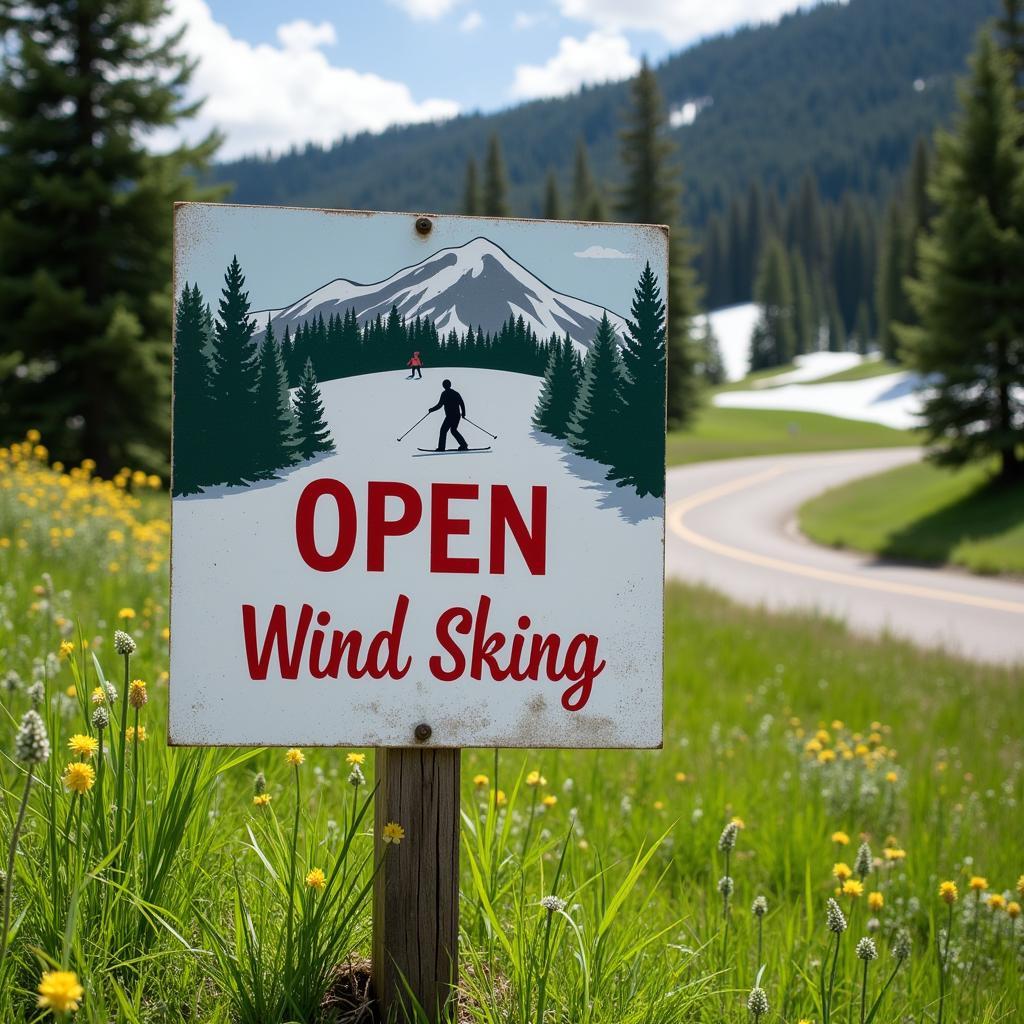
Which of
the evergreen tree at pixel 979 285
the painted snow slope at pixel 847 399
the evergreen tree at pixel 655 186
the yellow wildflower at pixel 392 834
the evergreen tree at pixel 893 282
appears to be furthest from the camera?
the evergreen tree at pixel 893 282

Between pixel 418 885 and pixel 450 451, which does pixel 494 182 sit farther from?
pixel 418 885

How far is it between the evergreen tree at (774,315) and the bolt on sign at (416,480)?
100090mm

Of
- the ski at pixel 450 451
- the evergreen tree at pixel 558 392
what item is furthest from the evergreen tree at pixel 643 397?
the ski at pixel 450 451

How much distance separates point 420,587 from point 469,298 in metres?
0.63

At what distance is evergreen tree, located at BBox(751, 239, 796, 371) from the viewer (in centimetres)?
9669

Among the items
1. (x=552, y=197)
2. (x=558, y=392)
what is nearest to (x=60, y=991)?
(x=558, y=392)

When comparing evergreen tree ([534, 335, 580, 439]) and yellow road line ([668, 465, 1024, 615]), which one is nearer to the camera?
evergreen tree ([534, 335, 580, 439])

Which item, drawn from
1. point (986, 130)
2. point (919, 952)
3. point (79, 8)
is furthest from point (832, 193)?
point (919, 952)

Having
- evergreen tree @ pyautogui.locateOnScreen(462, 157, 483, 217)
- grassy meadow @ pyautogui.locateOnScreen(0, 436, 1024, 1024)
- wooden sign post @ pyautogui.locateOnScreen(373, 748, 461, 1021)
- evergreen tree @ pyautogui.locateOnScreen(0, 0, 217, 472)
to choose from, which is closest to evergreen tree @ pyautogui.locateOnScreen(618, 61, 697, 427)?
evergreen tree @ pyautogui.locateOnScreen(462, 157, 483, 217)

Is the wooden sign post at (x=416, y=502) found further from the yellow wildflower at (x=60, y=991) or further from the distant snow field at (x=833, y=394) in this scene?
the distant snow field at (x=833, y=394)

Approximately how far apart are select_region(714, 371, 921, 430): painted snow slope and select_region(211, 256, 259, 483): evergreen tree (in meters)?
57.4

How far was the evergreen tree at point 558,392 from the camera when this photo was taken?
6.86ft

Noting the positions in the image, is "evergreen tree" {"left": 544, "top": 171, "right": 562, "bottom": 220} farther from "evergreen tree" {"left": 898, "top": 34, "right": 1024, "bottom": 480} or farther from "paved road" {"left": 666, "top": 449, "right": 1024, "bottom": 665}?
"evergreen tree" {"left": 898, "top": 34, "right": 1024, "bottom": 480}

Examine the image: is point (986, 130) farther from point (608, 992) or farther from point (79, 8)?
point (608, 992)
